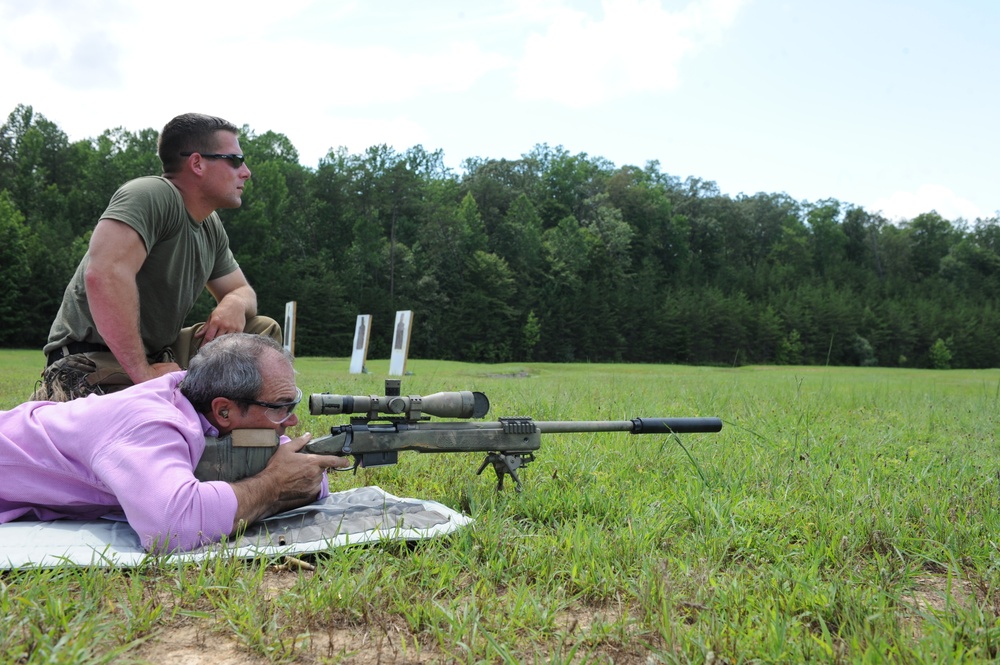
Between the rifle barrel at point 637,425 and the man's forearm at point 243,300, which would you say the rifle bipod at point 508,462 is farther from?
the man's forearm at point 243,300

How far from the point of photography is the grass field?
2.13m

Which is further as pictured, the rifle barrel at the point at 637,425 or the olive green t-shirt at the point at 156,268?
the olive green t-shirt at the point at 156,268

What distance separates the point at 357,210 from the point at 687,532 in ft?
213

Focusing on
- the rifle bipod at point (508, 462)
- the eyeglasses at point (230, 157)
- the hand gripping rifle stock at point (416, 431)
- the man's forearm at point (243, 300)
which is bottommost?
the rifle bipod at point (508, 462)

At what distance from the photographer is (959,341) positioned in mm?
68875

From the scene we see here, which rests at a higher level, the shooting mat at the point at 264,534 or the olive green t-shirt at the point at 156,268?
the olive green t-shirt at the point at 156,268

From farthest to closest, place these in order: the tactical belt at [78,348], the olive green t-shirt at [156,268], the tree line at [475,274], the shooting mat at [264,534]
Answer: the tree line at [475,274] → the tactical belt at [78,348] → the olive green t-shirt at [156,268] → the shooting mat at [264,534]

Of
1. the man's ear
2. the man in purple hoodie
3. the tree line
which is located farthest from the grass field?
the tree line

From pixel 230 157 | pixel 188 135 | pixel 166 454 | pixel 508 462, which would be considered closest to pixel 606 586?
pixel 508 462

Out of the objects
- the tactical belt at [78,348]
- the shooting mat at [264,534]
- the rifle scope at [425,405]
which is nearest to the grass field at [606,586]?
the shooting mat at [264,534]

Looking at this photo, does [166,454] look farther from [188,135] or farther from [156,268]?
[188,135]

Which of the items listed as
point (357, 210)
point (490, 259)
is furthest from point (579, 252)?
point (357, 210)

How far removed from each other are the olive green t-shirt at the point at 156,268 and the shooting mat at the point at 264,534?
1.69 meters

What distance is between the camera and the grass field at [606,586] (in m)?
2.13
